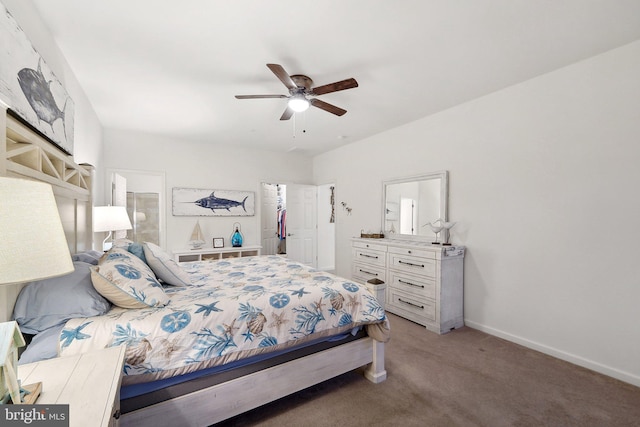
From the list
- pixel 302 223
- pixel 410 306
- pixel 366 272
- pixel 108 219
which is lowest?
pixel 410 306

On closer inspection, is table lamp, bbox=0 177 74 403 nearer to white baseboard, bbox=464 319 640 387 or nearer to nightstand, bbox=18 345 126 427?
nightstand, bbox=18 345 126 427

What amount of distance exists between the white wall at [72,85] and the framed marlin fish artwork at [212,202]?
1.03m

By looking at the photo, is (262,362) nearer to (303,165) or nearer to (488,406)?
(488,406)

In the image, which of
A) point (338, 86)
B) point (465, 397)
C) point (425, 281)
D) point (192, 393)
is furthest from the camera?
point (425, 281)

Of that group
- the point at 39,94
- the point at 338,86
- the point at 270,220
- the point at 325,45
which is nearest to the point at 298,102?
the point at 338,86

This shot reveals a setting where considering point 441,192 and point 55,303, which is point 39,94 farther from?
point 441,192

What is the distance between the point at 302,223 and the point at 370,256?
6.61 ft

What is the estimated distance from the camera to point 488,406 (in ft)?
5.95

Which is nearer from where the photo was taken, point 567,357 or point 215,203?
point 567,357

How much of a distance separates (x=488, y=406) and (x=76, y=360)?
233 centimetres

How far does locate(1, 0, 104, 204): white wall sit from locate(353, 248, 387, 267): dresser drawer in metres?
3.43

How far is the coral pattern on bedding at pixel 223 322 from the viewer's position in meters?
1.31

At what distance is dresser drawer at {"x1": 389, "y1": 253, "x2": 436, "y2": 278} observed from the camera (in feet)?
9.86

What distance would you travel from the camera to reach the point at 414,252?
10.5ft
